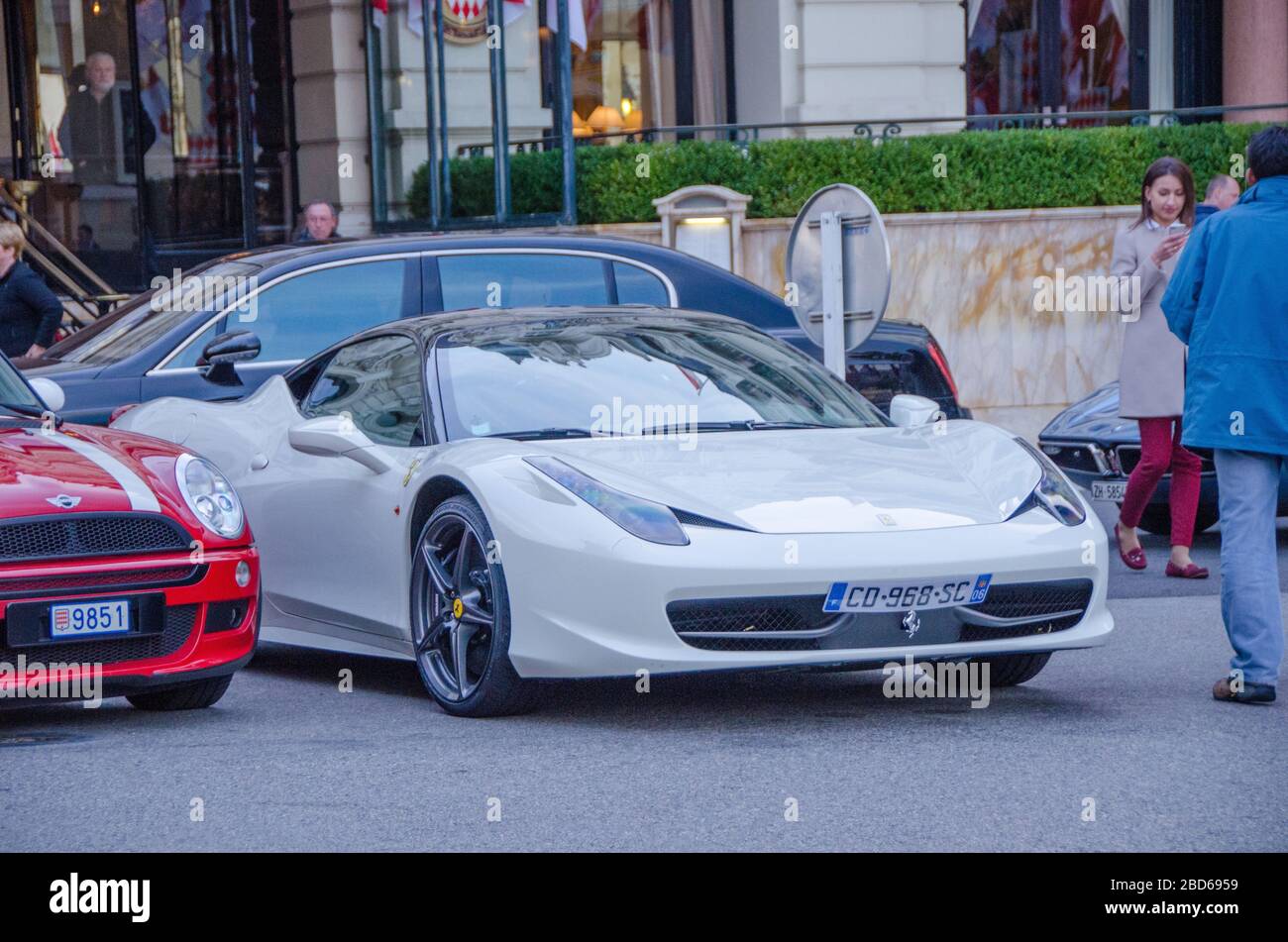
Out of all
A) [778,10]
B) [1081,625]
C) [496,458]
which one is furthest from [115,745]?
[778,10]

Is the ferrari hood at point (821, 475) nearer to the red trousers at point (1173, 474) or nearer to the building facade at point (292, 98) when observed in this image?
the red trousers at point (1173, 474)

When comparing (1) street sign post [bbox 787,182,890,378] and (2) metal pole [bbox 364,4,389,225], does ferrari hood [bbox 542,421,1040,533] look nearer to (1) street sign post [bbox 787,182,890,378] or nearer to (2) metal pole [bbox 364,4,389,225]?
(1) street sign post [bbox 787,182,890,378]

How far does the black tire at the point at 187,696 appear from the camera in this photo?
6.82 m

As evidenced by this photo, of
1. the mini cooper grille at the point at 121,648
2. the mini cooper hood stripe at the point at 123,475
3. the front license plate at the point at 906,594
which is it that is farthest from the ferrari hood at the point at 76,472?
the front license plate at the point at 906,594

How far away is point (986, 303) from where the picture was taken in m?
17.2

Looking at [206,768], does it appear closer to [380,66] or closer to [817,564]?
[817,564]

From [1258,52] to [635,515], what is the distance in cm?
1804

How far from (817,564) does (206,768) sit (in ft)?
5.87

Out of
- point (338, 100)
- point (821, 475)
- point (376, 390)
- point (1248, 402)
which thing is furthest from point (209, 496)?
point (338, 100)

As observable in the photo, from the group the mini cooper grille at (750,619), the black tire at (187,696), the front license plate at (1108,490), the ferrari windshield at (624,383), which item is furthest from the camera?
the front license plate at (1108,490)

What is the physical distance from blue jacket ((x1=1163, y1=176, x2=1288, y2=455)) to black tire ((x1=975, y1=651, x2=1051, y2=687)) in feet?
2.83

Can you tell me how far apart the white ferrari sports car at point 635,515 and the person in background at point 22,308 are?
376cm

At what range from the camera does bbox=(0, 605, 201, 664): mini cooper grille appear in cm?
621
